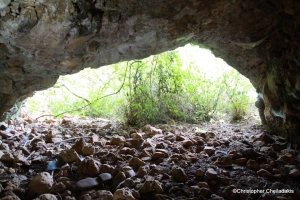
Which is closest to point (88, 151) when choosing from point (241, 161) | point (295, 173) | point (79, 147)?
point (79, 147)

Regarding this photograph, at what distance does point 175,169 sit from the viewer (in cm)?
152

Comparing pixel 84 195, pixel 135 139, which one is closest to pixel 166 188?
pixel 84 195

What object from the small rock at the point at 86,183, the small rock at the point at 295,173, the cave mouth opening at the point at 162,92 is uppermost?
the cave mouth opening at the point at 162,92

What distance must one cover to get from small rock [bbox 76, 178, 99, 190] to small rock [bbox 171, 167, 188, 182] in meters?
0.45

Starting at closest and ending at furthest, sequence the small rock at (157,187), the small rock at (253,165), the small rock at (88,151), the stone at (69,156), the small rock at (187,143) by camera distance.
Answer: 1. the small rock at (157,187)
2. the small rock at (253,165)
3. the stone at (69,156)
4. the small rock at (88,151)
5. the small rock at (187,143)

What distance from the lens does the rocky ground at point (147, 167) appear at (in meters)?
1.35

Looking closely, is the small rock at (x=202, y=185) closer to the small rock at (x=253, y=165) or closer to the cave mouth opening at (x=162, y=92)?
the small rock at (x=253, y=165)

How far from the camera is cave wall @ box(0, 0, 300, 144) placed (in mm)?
1565

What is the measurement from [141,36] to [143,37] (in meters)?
0.02

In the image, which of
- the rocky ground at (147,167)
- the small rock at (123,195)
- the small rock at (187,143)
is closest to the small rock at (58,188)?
the rocky ground at (147,167)

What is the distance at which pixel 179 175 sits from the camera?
4.88 feet

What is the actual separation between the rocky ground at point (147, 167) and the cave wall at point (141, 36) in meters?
0.38

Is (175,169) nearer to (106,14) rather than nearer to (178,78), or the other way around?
(106,14)

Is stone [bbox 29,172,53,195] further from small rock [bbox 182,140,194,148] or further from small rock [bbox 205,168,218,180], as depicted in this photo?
small rock [bbox 182,140,194,148]
